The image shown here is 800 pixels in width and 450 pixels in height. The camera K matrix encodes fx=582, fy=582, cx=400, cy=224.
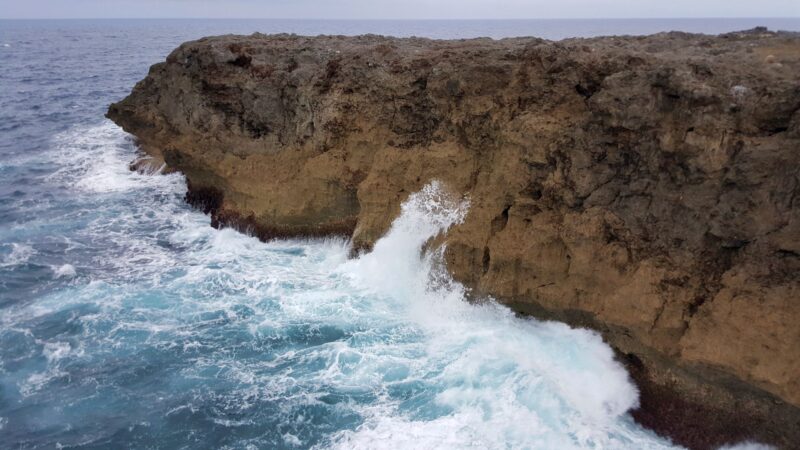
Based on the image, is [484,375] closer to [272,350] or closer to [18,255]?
[272,350]

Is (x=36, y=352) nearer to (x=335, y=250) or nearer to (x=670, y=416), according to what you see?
(x=335, y=250)

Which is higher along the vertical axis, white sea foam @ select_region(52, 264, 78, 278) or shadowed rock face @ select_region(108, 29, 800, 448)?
shadowed rock face @ select_region(108, 29, 800, 448)

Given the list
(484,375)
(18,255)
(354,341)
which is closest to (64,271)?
(18,255)

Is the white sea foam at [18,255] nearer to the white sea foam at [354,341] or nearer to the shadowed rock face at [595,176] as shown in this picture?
the white sea foam at [354,341]

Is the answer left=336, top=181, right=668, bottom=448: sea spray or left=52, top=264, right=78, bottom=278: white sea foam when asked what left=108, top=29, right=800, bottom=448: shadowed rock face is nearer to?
left=336, top=181, right=668, bottom=448: sea spray

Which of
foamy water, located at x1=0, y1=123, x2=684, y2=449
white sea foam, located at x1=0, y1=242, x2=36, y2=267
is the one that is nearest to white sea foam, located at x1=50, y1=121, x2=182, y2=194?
white sea foam, located at x1=0, y1=242, x2=36, y2=267
